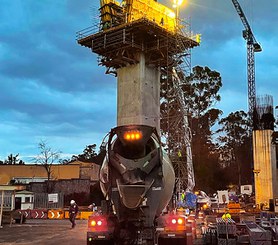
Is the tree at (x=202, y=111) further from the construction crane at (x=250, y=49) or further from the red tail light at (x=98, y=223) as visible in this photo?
the red tail light at (x=98, y=223)

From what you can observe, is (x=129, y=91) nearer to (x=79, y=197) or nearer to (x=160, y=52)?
(x=160, y=52)

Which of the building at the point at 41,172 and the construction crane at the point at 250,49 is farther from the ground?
the construction crane at the point at 250,49

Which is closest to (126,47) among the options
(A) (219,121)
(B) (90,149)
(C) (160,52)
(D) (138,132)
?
(C) (160,52)

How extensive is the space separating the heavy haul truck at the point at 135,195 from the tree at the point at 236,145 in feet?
196

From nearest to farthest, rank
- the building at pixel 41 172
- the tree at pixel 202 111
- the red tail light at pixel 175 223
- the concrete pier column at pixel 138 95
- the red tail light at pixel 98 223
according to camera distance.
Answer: the red tail light at pixel 175 223 < the red tail light at pixel 98 223 < the concrete pier column at pixel 138 95 < the tree at pixel 202 111 < the building at pixel 41 172

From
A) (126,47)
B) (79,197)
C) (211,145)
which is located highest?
(126,47)

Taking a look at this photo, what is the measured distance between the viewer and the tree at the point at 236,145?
70.2 meters

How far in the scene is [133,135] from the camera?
37.3 feet

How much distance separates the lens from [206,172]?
6144cm

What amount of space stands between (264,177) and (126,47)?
20.8 metres

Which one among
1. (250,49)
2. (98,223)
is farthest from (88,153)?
(98,223)

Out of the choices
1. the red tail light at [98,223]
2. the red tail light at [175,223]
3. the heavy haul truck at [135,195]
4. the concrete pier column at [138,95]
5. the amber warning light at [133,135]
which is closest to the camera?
the heavy haul truck at [135,195]

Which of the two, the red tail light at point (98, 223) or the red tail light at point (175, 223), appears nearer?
the red tail light at point (175, 223)

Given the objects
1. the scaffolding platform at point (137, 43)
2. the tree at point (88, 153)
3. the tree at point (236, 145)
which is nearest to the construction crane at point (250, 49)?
the tree at point (236, 145)
